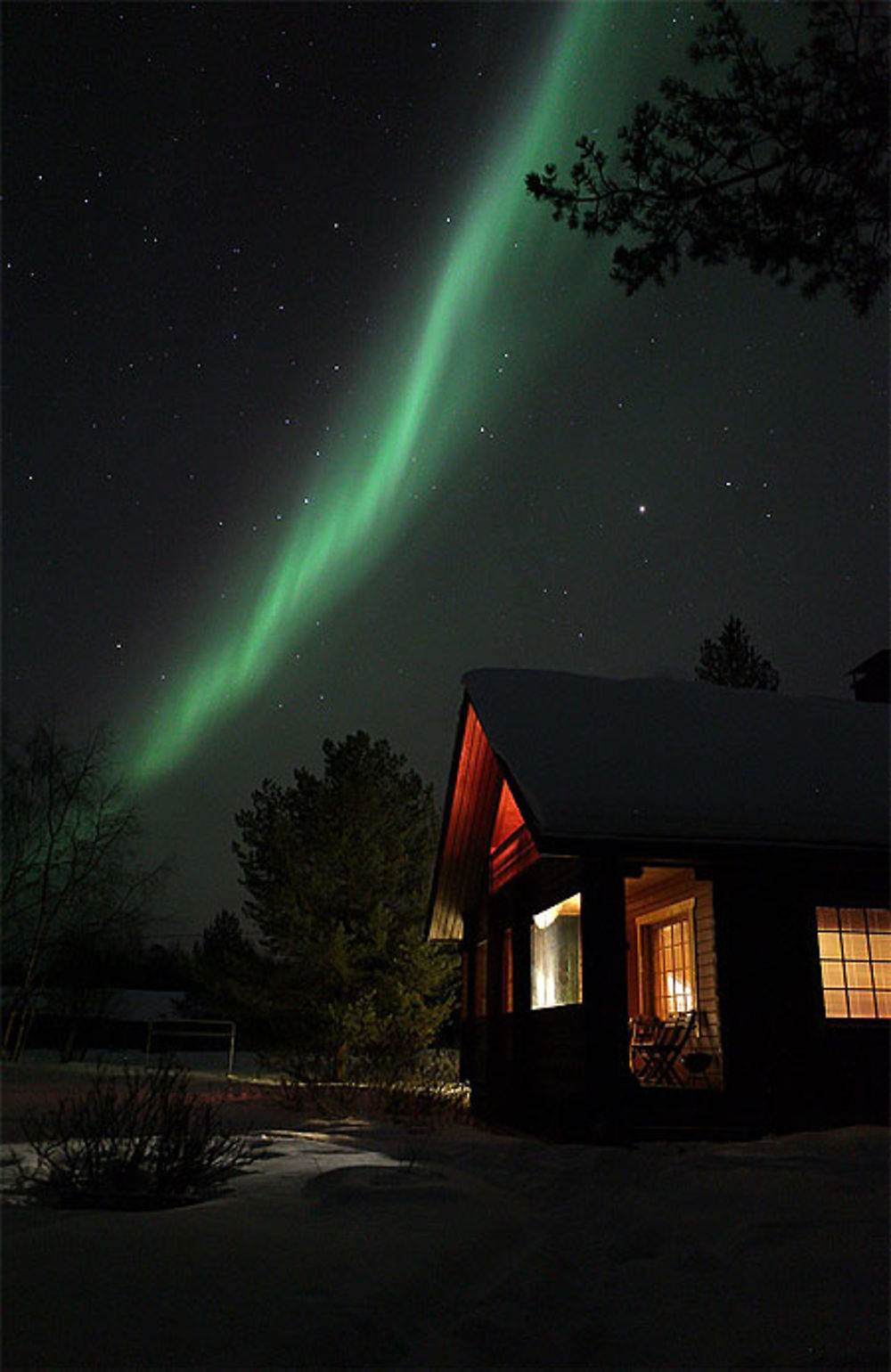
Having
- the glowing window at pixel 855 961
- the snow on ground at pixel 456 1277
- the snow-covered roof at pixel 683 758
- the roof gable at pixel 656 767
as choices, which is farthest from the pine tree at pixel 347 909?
the snow on ground at pixel 456 1277

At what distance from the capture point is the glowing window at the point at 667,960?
13492 millimetres

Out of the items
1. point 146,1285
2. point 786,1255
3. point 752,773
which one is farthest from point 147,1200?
point 752,773

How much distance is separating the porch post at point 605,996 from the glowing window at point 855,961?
104 inches

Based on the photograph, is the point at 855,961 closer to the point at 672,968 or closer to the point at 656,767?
the point at 656,767

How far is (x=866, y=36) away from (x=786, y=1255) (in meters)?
6.93

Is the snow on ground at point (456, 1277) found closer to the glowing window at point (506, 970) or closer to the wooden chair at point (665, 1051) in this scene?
the wooden chair at point (665, 1051)

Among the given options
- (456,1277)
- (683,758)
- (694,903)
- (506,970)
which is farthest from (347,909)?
(456,1277)

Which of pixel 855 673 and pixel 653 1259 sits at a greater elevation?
pixel 855 673

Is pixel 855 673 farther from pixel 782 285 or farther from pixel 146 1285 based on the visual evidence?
pixel 146 1285

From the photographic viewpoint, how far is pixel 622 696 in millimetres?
13539

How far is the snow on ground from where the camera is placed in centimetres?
323

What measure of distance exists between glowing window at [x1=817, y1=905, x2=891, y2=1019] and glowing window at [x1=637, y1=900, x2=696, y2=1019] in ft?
6.83

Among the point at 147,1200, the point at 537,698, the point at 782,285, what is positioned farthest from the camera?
the point at 537,698

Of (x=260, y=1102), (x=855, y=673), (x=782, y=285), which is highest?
(x=855, y=673)
